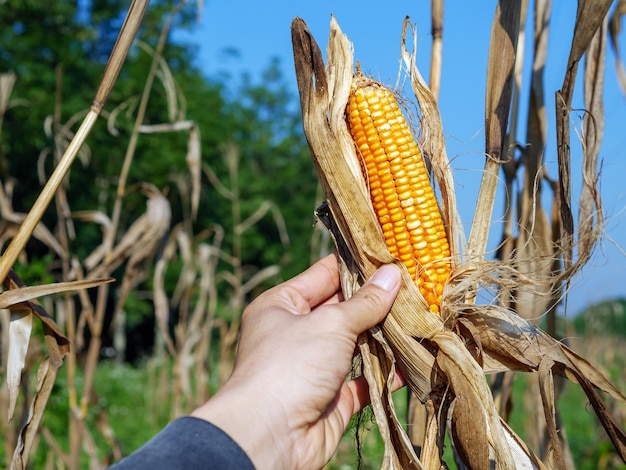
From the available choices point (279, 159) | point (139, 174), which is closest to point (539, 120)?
point (139, 174)

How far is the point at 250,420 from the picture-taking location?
1349mm

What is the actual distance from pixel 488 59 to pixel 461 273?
1.80 ft

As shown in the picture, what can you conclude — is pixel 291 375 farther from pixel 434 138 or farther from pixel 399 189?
pixel 434 138

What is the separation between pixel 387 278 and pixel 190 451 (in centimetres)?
59

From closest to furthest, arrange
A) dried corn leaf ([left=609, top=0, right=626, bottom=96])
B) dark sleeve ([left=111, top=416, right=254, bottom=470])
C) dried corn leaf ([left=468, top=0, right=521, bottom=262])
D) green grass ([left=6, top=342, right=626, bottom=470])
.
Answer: dark sleeve ([left=111, top=416, right=254, bottom=470]), dried corn leaf ([left=468, top=0, right=521, bottom=262]), dried corn leaf ([left=609, top=0, right=626, bottom=96]), green grass ([left=6, top=342, right=626, bottom=470])

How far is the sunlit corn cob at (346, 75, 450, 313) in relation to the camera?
60.4 inches

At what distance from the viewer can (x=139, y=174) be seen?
57.1 feet

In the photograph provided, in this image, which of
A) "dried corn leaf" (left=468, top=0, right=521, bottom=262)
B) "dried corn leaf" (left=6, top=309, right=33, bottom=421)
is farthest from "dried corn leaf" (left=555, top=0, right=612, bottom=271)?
"dried corn leaf" (left=6, top=309, right=33, bottom=421)

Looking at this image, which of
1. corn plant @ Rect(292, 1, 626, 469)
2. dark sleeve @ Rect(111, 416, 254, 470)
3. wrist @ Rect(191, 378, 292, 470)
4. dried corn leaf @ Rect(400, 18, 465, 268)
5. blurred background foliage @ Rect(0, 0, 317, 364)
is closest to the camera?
dark sleeve @ Rect(111, 416, 254, 470)

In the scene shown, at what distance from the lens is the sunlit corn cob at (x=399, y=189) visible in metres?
1.53

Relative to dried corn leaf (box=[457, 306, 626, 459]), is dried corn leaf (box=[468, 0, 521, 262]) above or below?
above

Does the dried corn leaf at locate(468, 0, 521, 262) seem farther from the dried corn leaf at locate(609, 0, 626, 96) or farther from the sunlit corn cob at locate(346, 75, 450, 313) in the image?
the dried corn leaf at locate(609, 0, 626, 96)

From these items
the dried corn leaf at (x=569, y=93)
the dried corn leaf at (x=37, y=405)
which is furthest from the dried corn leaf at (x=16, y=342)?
the dried corn leaf at (x=569, y=93)

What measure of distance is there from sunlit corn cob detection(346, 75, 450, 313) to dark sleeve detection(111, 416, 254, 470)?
61 centimetres
